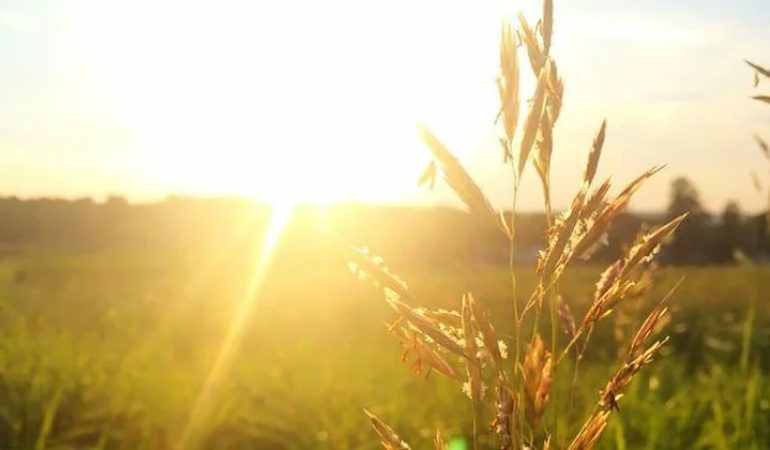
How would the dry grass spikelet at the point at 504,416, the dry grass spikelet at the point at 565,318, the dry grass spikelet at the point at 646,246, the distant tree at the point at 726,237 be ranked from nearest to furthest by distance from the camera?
the dry grass spikelet at the point at 504,416 → the dry grass spikelet at the point at 646,246 → the dry grass spikelet at the point at 565,318 → the distant tree at the point at 726,237

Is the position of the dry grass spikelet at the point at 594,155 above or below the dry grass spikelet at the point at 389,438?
above

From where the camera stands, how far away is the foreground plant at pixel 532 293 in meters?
1.04

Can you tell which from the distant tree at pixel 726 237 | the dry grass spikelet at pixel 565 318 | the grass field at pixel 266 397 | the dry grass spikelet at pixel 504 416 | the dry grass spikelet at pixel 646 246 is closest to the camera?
the dry grass spikelet at pixel 504 416

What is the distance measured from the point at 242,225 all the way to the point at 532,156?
2020 cm

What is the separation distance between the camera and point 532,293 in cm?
105

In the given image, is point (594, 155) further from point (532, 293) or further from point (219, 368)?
point (219, 368)

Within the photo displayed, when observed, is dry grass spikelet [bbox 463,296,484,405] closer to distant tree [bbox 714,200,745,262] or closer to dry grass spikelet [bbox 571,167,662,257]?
dry grass spikelet [bbox 571,167,662,257]

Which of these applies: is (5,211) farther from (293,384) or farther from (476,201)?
(293,384)

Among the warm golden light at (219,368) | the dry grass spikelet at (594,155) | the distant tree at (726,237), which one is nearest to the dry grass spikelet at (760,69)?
the dry grass spikelet at (594,155)

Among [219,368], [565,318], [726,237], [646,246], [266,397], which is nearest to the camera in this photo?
[646,246]

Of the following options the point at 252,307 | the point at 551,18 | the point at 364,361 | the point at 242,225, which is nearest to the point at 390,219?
the point at 242,225

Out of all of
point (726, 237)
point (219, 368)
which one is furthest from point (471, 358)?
point (726, 237)

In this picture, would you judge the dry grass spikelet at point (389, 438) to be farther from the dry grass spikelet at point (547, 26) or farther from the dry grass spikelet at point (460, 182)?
the dry grass spikelet at point (547, 26)

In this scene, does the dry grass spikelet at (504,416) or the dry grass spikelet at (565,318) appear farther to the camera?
the dry grass spikelet at (565,318)
